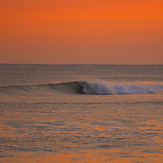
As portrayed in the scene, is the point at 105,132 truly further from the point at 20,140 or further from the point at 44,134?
the point at 20,140

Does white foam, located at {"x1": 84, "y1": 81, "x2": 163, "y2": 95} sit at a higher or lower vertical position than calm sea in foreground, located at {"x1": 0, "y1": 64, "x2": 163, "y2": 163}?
higher

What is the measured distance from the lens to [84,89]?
36594mm

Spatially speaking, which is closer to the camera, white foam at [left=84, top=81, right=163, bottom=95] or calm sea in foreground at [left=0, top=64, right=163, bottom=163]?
calm sea in foreground at [left=0, top=64, right=163, bottom=163]

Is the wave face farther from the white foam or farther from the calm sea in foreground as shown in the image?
the calm sea in foreground

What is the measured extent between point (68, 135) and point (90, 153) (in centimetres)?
244

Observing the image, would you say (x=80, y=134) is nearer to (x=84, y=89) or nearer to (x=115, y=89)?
(x=84, y=89)

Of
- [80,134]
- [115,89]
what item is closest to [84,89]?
[115,89]

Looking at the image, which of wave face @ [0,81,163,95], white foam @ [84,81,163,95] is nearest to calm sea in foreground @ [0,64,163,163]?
wave face @ [0,81,163,95]

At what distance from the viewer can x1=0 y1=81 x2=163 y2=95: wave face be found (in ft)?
110

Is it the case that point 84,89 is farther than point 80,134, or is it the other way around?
point 84,89

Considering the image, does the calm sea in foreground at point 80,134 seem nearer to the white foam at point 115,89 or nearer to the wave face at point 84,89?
the wave face at point 84,89

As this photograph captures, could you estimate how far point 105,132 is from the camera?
13.7 meters

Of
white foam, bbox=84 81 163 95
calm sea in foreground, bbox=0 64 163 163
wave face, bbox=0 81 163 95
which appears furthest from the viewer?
white foam, bbox=84 81 163 95

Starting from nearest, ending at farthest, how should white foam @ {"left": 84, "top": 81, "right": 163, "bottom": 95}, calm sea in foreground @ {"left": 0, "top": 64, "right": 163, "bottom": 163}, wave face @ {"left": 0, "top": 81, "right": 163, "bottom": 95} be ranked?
calm sea in foreground @ {"left": 0, "top": 64, "right": 163, "bottom": 163}
wave face @ {"left": 0, "top": 81, "right": 163, "bottom": 95}
white foam @ {"left": 84, "top": 81, "right": 163, "bottom": 95}
